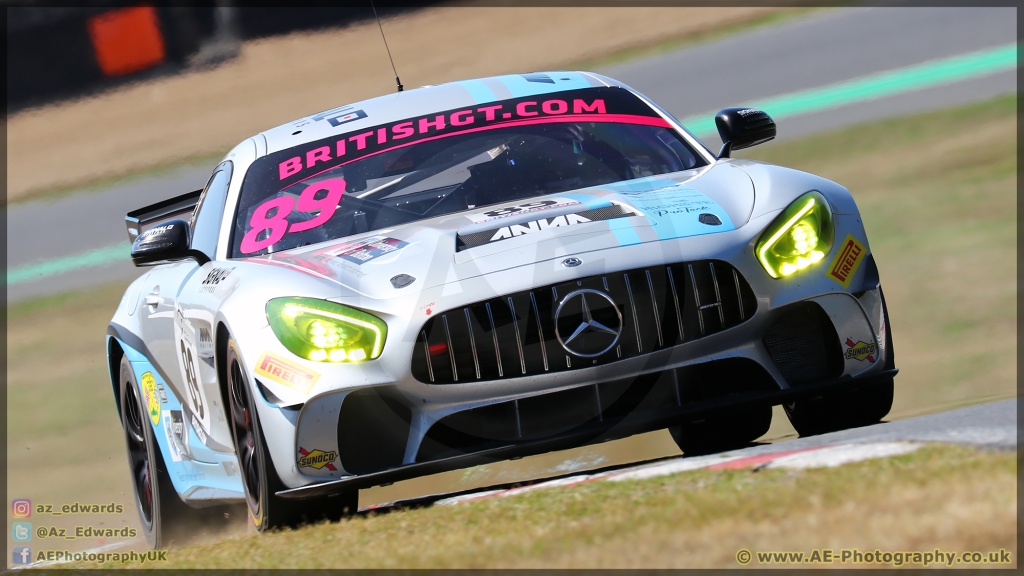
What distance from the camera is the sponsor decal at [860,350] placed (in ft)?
12.3

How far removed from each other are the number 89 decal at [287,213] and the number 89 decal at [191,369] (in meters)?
0.33

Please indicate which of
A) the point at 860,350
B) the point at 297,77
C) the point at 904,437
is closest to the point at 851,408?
the point at 860,350

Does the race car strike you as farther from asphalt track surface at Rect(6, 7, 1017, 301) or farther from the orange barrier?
the orange barrier

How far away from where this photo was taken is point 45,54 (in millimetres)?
13344

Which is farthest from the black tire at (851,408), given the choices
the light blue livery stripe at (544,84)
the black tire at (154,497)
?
the black tire at (154,497)

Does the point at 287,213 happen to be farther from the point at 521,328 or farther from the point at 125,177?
the point at 125,177

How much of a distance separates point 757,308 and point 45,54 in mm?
11276

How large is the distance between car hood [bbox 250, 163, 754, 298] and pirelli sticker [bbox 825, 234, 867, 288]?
273 millimetres

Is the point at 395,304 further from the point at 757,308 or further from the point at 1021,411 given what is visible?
the point at 1021,411

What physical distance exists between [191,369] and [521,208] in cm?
124

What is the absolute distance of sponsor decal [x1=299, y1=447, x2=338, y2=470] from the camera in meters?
3.59

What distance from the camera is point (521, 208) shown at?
162 inches

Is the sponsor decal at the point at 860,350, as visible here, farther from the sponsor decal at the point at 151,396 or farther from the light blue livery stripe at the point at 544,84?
the sponsor decal at the point at 151,396

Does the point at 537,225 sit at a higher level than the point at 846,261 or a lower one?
higher
